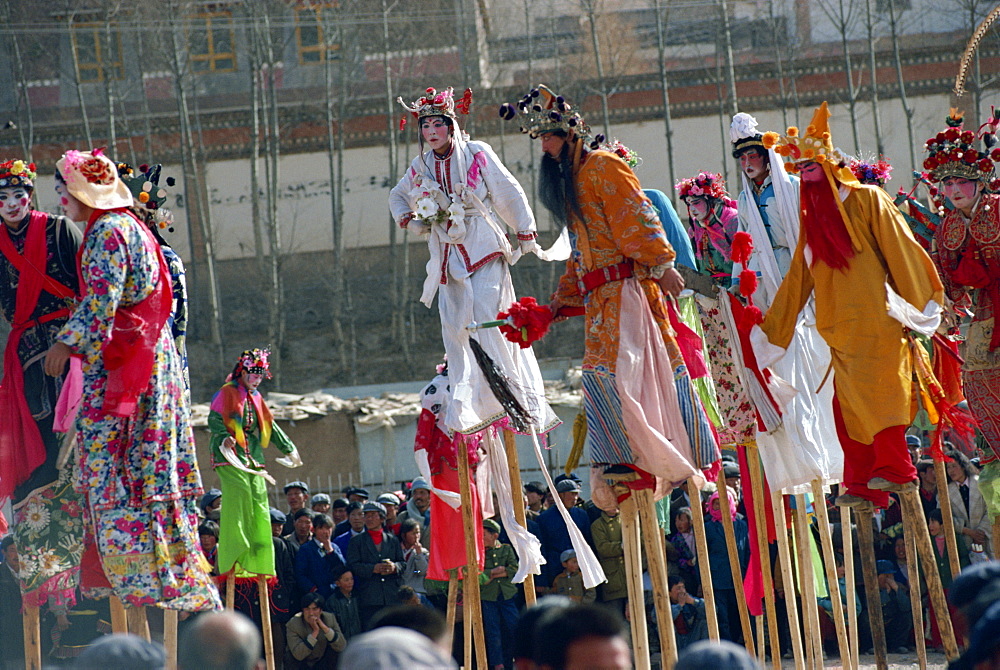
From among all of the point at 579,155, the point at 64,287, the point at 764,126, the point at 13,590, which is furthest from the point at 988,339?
the point at 764,126

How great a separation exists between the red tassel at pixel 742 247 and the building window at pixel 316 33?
1798cm

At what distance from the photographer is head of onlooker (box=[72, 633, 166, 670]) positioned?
395 centimetres

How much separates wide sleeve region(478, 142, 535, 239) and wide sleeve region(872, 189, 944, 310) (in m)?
2.26

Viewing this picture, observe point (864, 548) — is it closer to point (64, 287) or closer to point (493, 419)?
point (493, 419)

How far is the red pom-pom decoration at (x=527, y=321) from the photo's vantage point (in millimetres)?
6582

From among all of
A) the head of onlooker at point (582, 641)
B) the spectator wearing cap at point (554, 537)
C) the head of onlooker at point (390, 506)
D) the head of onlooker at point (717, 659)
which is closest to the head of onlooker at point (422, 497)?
the head of onlooker at point (390, 506)

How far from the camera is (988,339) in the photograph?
752 centimetres

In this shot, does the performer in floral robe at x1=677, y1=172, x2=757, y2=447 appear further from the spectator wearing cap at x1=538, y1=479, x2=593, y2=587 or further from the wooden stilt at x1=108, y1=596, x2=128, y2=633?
the wooden stilt at x1=108, y1=596, x2=128, y2=633

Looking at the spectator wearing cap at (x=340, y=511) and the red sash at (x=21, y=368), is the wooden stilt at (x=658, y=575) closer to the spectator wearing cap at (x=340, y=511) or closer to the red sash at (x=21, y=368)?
the red sash at (x=21, y=368)

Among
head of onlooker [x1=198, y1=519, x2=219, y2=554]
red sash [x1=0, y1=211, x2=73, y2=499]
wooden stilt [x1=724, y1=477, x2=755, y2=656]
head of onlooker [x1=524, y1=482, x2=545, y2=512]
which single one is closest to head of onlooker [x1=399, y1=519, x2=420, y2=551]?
head of onlooker [x1=524, y1=482, x2=545, y2=512]

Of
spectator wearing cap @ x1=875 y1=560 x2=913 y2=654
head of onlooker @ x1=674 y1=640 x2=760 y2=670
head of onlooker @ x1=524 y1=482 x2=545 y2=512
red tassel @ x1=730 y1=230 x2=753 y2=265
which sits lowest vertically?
spectator wearing cap @ x1=875 y1=560 x2=913 y2=654

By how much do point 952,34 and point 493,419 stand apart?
2177 cm

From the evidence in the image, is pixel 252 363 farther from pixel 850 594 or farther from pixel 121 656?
pixel 121 656

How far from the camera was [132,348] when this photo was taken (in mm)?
6191
